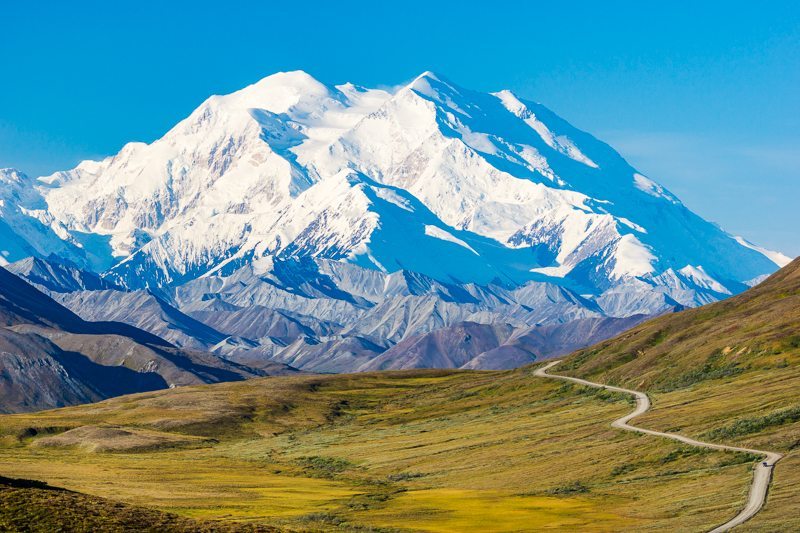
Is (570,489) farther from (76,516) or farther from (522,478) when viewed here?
(76,516)

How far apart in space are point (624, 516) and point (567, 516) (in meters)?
5.95

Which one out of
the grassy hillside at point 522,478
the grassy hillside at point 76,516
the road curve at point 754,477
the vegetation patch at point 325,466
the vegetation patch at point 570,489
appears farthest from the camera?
the vegetation patch at point 325,466

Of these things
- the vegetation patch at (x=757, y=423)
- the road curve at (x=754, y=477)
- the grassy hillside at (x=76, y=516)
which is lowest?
the road curve at (x=754, y=477)

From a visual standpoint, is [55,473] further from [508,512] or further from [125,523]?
[125,523]

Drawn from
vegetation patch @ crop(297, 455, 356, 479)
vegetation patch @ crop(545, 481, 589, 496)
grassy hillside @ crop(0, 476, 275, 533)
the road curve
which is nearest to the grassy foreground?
vegetation patch @ crop(545, 481, 589, 496)

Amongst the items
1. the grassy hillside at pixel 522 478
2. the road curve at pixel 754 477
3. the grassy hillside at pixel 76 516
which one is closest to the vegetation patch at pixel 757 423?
the grassy hillside at pixel 522 478

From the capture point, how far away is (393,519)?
12025 cm

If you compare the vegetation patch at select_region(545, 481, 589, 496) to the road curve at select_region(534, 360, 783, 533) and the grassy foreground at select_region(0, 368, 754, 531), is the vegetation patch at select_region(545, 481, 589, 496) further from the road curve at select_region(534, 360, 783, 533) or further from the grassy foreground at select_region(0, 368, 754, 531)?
the road curve at select_region(534, 360, 783, 533)

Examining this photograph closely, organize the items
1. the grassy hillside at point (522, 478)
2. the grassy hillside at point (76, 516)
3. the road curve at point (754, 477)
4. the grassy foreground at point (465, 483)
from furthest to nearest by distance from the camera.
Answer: the grassy foreground at point (465, 483), the grassy hillside at point (522, 478), the road curve at point (754, 477), the grassy hillside at point (76, 516)

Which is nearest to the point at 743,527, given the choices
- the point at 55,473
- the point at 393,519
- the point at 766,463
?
the point at 766,463

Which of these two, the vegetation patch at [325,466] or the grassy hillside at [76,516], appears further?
the vegetation patch at [325,466]

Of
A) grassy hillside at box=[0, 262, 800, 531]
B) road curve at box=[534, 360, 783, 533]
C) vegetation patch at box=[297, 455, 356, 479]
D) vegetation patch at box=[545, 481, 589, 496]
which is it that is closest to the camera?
road curve at box=[534, 360, 783, 533]

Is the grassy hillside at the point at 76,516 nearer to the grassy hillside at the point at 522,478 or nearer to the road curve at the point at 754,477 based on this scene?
the grassy hillside at the point at 522,478

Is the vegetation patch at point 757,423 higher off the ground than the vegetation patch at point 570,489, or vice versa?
the vegetation patch at point 757,423
